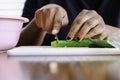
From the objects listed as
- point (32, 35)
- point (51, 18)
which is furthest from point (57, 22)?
point (32, 35)

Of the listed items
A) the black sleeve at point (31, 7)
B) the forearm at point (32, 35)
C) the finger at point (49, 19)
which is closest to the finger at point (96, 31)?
the finger at point (49, 19)

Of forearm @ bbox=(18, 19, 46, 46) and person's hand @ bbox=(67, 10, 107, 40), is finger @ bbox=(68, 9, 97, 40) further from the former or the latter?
forearm @ bbox=(18, 19, 46, 46)

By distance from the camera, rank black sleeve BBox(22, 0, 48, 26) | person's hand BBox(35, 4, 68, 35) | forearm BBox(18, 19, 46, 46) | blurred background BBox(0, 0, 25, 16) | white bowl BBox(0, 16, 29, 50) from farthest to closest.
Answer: blurred background BBox(0, 0, 25, 16), black sleeve BBox(22, 0, 48, 26), forearm BBox(18, 19, 46, 46), person's hand BBox(35, 4, 68, 35), white bowl BBox(0, 16, 29, 50)

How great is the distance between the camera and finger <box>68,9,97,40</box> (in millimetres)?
604

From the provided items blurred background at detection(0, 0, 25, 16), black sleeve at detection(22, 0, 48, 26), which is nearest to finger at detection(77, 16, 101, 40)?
black sleeve at detection(22, 0, 48, 26)

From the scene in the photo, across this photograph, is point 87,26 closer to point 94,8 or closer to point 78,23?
Result: point 78,23

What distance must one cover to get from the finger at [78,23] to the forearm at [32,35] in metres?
0.36

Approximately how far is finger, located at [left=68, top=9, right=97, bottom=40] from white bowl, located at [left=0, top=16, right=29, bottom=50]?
0.44 feet

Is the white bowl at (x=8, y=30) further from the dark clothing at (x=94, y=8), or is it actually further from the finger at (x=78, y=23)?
the dark clothing at (x=94, y=8)

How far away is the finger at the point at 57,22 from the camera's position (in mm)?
640

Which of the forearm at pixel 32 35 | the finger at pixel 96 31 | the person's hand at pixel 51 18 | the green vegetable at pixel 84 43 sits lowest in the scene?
the forearm at pixel 32 35

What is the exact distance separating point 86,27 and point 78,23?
0.02m

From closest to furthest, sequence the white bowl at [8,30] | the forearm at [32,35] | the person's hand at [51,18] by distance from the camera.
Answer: the white bowl at [8,30]
the person's hand at [51,18]
the forearm at [32,35]

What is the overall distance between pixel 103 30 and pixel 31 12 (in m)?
0.60
